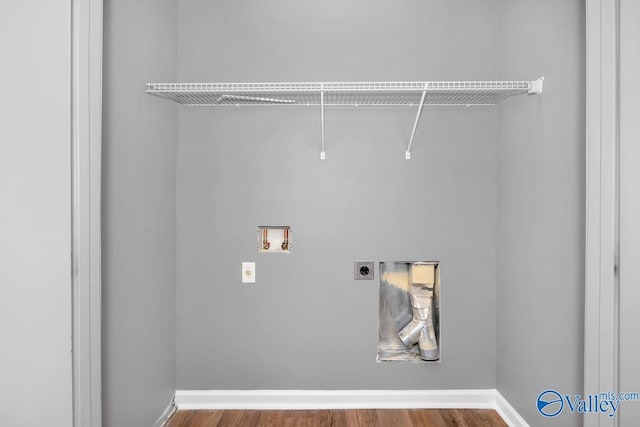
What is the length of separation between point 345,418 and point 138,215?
1493mm

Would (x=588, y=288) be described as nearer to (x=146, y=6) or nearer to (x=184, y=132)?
(x=184, y=132)

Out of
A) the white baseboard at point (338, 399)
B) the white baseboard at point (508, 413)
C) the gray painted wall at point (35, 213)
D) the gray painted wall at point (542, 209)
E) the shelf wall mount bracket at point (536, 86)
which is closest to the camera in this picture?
the gray painted wall at point (35, 213)

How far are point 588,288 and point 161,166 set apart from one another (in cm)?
194

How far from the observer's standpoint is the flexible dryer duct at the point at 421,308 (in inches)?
79.7

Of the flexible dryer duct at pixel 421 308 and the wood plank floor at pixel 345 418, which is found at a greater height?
the flexible dryer duct at pixel 421 308

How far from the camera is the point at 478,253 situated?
2.02 m

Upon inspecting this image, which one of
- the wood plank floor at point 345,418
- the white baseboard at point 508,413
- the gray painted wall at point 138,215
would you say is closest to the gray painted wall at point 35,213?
the gray painted wall at point 138,215

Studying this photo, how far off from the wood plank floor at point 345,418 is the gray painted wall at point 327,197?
0.45 ft

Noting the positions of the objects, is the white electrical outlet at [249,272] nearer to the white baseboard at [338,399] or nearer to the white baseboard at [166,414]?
the white baseboard at [338,399]

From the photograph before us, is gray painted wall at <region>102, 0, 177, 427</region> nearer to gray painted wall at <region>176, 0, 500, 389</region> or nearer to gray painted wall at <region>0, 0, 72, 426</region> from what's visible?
gray painted wall at <region>176, 0, 500, 389</region>

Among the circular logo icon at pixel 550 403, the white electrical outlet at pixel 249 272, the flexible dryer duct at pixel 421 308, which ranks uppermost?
the white electrical outlet at pixel 249 272

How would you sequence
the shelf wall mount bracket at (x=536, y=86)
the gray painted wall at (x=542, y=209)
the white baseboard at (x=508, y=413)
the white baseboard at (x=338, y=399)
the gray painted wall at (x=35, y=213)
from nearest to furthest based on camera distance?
the gray painted wall at (x=35, y=213)
the gray painted wall at (x=542, y=209)
the shelf wall mount bracket at (x=536, y=86)
the white baseboard at (x=508, y=413)
the white baseboard at (x=338, y=399)

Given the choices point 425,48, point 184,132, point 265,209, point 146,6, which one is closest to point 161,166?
point 184,132

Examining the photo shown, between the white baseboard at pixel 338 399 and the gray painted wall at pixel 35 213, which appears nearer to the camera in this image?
the gray painted wall at pixel 35 213
